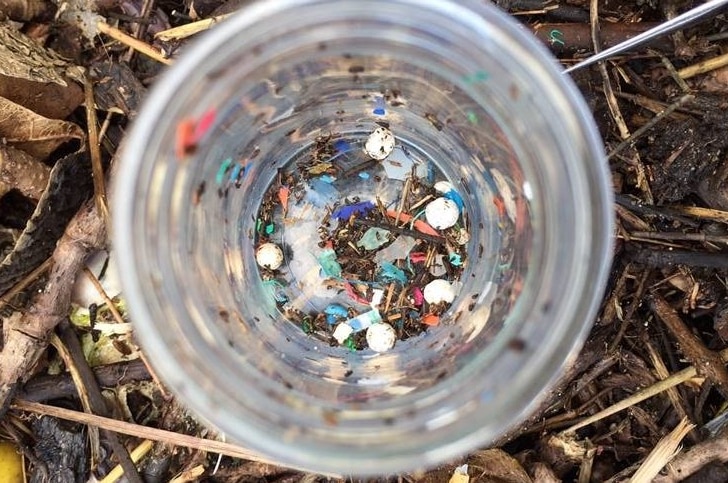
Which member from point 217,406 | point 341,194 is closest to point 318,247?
point 341,194

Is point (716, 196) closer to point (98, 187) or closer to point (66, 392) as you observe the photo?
point (98, 187)

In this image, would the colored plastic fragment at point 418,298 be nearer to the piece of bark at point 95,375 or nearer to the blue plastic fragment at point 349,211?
the blue plastic fragment at point 349,211

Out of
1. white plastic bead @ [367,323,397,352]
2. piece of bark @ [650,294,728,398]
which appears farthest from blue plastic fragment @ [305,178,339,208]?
piece of bark @ [650,294,728,398]

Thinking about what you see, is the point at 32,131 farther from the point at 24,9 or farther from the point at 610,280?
the point at 610,280

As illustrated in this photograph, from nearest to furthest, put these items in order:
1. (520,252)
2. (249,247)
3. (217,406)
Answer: (217,406) < (520,252) < (249,247)

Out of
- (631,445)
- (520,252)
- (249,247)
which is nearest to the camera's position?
(520,252)

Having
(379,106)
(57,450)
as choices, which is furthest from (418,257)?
(57,450)

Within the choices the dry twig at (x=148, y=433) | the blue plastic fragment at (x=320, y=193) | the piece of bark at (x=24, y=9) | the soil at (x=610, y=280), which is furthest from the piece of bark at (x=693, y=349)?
the piece of bark at (x=24, y=9)
